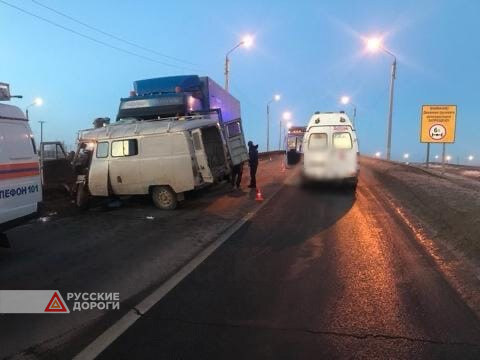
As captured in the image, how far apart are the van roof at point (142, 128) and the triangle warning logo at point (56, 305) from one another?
8007mm

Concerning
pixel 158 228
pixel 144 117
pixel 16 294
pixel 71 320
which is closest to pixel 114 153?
pixel 144 117

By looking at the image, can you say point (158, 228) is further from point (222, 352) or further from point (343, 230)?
point (222, 352)

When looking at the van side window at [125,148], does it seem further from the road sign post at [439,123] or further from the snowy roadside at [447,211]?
the road sign post at [439,123]

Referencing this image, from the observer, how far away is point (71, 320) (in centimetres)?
559

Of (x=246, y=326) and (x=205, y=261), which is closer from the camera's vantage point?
(x=246, y=326)

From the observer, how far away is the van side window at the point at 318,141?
738 inches

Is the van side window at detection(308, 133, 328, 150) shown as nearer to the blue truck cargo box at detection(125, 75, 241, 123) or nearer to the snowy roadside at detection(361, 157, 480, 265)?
the snowy roadside at detection(361, 157, 480, 265)

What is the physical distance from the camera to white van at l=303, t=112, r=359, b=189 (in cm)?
1811

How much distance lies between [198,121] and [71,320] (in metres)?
9.76

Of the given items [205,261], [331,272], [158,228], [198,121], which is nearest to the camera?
[331,272]

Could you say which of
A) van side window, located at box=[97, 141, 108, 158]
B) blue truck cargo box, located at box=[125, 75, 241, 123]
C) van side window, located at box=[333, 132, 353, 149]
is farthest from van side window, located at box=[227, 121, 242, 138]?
van side window, located at box=[97, 141, 108, 158]

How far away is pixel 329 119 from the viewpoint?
1939 cm

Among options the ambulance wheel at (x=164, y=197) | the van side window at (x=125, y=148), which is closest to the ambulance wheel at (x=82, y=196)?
the van side window at (x=125, y=148)

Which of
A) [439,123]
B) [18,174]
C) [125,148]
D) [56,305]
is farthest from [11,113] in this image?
[439,123]
